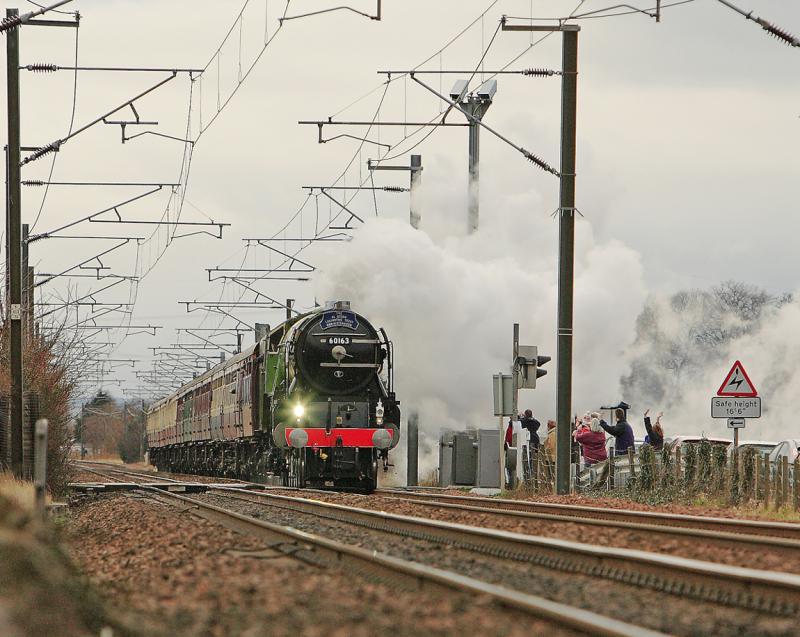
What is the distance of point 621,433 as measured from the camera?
82.8 ft

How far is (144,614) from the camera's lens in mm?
8602

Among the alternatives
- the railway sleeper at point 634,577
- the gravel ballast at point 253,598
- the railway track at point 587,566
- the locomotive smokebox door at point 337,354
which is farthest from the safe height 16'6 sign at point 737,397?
the gravel ballast at point 253,598

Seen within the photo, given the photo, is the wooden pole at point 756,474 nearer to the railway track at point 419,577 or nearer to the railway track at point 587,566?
the railway track at point 587,566

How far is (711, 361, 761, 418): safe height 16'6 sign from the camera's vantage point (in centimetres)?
2319

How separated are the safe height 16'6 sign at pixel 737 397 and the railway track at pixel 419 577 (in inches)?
376

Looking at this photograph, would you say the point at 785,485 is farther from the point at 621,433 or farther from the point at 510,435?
the point at 510,435

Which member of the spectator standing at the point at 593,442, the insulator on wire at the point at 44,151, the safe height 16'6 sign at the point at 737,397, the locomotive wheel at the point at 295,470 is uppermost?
the insulator on wire at the point at 44,151

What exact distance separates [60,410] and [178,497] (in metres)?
6.96

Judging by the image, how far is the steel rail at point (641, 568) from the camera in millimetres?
8992

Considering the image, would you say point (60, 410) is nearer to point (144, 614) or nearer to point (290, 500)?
point (290, 500)

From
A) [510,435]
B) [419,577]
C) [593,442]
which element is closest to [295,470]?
[510,435]

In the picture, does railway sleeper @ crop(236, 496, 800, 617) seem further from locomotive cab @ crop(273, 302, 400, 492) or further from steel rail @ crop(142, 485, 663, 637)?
locomotive cab @ crop(273, 302, 400, 492)

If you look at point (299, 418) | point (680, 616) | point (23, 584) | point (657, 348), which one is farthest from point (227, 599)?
point (657, 348)

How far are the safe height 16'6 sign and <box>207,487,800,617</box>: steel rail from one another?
9.04 meters
